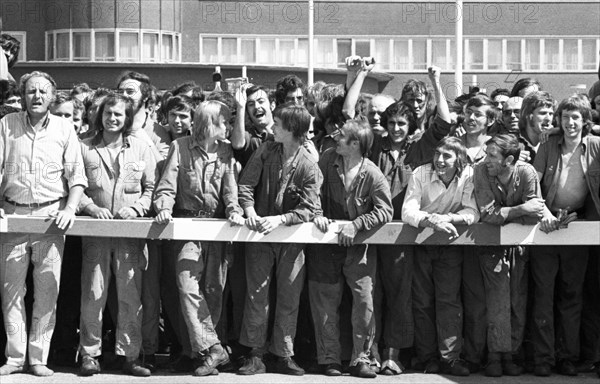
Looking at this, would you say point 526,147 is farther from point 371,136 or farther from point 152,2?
point 152,2

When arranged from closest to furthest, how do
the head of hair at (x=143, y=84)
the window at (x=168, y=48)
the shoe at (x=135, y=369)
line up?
the shoe at (x=135, y=369) < the head of hair at (x=143, y=84) < the window at (x=168, y=48)

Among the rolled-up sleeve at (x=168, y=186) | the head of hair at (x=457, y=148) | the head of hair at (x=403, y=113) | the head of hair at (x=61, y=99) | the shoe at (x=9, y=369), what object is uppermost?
the head of hair at (x=61, y=99)

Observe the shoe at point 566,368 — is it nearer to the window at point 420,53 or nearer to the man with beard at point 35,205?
the man with beard at point 35,205

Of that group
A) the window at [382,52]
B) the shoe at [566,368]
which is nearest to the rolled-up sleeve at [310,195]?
the shoe at [566,368]

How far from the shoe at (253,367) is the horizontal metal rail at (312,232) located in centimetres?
101

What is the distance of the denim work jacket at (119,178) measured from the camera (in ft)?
33.8

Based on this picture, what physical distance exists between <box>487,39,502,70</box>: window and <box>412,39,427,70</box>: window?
2.77m

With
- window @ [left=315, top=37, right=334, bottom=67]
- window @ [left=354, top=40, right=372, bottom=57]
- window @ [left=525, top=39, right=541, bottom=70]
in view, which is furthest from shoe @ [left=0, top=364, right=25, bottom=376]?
window @ [left=525, top=39, right=541, bottom=70]

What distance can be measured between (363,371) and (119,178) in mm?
2611

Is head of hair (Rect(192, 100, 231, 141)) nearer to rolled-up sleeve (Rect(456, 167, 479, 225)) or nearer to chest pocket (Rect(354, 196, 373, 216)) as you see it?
chest pocket (Rect(354, 196, 373, 216))

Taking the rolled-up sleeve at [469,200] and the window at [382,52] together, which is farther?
the window at [382,52]

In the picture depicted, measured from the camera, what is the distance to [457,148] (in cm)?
1030

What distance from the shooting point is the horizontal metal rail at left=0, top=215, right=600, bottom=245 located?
33.0 ft

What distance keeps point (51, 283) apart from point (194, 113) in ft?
6.37
